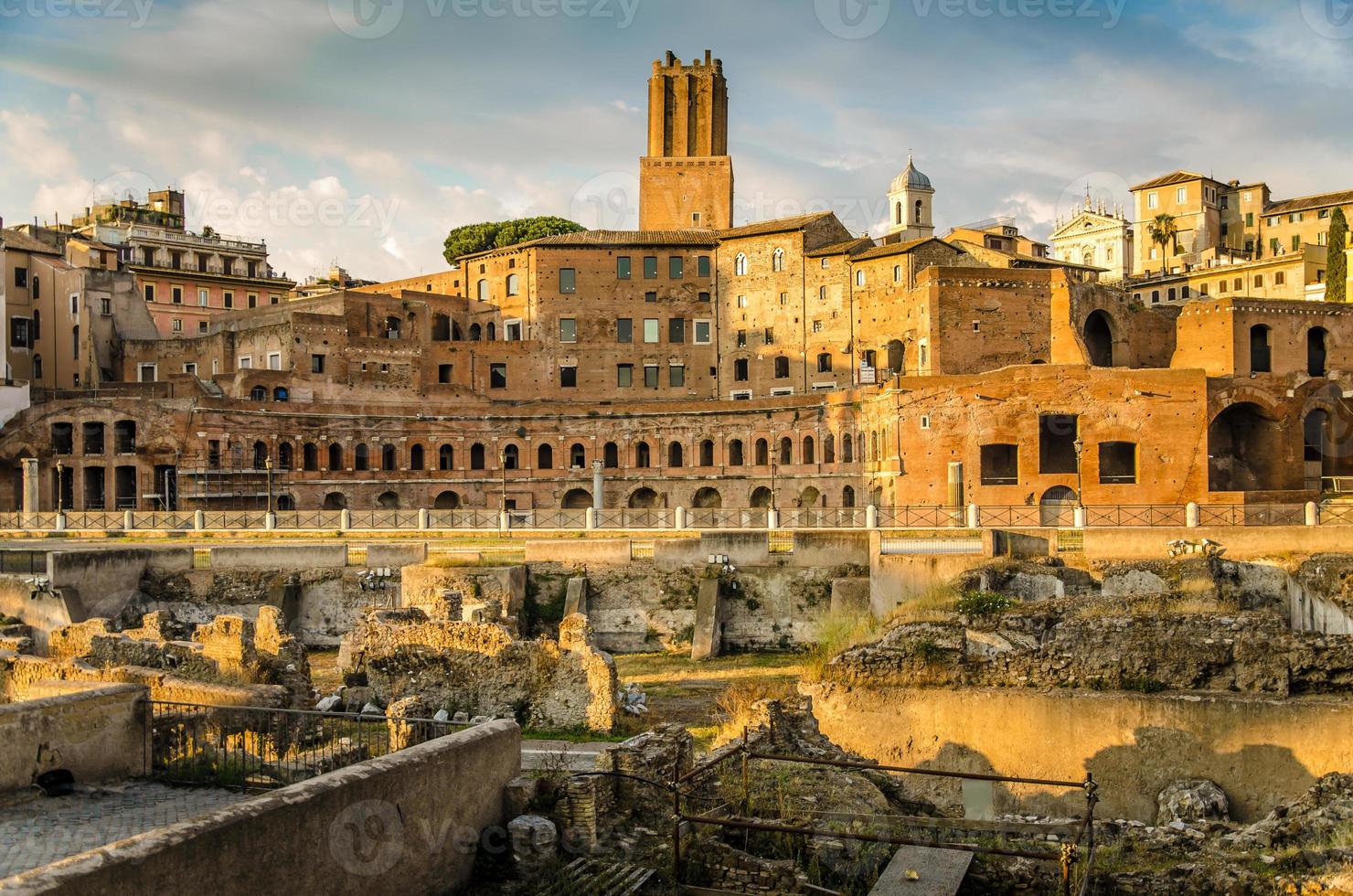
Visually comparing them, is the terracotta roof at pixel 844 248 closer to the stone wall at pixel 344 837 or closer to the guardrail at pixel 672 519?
the guardrail at pixel 672 519

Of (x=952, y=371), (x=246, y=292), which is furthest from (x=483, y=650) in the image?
(x=246, y=292)

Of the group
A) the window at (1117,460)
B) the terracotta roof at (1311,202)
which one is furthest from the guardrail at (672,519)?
the terracotta roof at (1311,202)

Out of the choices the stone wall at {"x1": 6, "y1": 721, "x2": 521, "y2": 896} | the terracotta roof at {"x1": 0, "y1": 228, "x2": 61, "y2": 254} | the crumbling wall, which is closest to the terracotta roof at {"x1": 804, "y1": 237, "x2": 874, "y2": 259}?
the terracotta roof at {"x1": 0, "y1": 228, "x2": 61, "y2": 254}

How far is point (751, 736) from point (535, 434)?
4841 cm

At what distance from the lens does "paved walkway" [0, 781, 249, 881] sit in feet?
31.6

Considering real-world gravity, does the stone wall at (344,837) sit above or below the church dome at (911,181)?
below

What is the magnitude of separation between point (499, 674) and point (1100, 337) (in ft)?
144

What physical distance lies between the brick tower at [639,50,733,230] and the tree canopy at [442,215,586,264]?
1160 centimetres

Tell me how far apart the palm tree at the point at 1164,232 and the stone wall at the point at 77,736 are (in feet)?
291

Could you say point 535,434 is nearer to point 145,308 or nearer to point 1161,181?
point 145,308

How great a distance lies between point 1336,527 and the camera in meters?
28.4

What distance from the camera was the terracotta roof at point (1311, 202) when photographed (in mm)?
82562

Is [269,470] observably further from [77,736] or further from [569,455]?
[77,736]

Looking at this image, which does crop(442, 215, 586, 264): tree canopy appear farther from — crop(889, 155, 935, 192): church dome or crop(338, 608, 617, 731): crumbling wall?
crop(338, 608, 617, 731): crumbling wall
